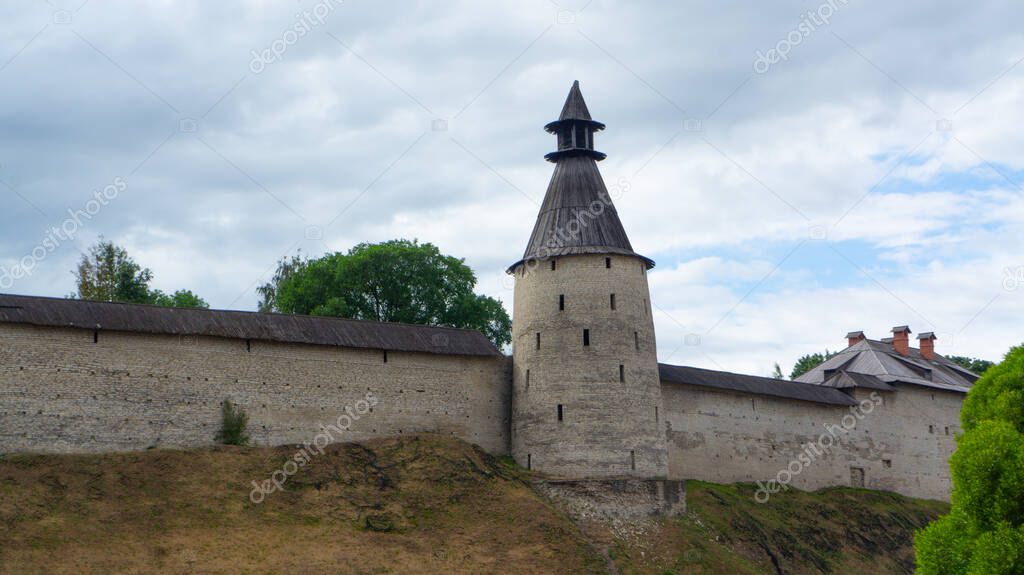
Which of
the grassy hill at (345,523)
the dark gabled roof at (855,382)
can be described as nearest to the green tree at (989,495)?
the grassy hill at (345,523)

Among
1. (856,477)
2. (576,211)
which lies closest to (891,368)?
(856,477)

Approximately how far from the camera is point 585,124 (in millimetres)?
41562

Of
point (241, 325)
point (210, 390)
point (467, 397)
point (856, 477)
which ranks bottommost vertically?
point (856, 477)

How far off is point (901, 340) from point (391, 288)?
24996 mm

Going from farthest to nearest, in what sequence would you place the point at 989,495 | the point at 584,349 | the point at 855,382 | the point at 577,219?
the point at 855,382 → the point at 577,219 → the point at 584,349 → the point at 989,495

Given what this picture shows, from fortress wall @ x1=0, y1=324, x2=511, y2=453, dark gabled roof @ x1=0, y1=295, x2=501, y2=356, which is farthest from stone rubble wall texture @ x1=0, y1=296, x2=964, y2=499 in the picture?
dark gabled roof @ x1=0, y1=295, x2=501, y2=356

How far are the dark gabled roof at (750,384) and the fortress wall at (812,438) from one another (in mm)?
264

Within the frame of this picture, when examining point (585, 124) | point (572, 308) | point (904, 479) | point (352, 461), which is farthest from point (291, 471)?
point (904, 479)

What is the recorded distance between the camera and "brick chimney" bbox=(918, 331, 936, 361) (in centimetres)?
5503

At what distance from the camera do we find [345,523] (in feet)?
101

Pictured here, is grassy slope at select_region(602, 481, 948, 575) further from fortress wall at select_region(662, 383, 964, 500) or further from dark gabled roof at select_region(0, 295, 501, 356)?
dark gabled roof at select_region(0, 295, 501, 356)

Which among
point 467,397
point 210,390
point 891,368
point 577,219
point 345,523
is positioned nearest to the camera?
point 345,523

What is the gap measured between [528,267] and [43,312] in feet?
52.6

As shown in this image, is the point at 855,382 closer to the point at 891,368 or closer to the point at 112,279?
the point at 891,368
